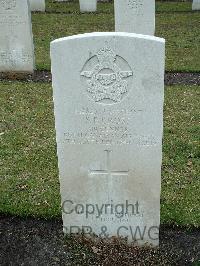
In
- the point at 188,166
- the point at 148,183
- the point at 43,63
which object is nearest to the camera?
the point at 148,183

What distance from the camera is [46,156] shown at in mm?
6082

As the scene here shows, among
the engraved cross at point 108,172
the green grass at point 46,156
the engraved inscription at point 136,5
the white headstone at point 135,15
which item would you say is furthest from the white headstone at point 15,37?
the engraved cross at point 108,172

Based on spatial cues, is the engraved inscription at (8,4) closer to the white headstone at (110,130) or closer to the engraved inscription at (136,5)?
the engraved inscription at (136,5)

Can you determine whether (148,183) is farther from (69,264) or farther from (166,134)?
(166,134)

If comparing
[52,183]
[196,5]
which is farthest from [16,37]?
[196,5]

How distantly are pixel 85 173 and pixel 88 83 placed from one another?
83 centimetres

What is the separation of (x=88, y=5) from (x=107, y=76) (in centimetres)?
1402

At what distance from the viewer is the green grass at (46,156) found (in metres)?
4.89

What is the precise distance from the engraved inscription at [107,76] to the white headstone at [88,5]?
13909mm

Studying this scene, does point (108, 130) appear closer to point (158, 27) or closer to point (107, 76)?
point (107, 76)

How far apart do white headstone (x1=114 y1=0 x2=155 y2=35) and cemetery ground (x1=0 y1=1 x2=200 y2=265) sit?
1.13 metres

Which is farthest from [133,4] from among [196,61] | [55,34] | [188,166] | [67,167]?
[67,167]

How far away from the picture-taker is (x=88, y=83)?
373cm

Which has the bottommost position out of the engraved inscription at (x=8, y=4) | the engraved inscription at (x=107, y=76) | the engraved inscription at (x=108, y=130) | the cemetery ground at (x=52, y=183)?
the cemetery ground at (x=52, y=183)
